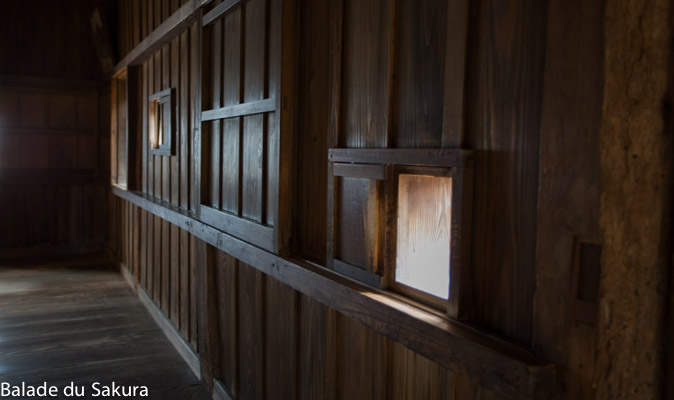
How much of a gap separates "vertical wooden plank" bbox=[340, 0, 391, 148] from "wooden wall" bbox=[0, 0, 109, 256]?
8086 mm

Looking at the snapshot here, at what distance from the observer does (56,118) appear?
9398 mm

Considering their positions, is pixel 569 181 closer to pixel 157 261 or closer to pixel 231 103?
pixel 231 103

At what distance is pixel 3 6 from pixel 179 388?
757 cm

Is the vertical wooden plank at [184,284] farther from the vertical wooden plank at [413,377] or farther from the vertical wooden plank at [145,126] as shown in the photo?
the vertical wooden plank at [413,377]

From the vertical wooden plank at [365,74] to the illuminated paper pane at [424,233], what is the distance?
258 mm

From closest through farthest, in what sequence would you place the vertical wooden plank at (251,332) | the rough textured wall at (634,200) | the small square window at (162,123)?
1. the rough textured wall at (634,200)
2. the vertical wooden plank at (251,332)
3. the small square window at (162,123)

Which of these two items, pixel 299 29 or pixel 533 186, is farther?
pixel 299 29

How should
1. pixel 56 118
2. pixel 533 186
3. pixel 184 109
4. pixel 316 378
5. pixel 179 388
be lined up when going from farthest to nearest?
pixel 56 118, pixel 184 109, pixel 179 388, pixel 316 378, pixel 533 186

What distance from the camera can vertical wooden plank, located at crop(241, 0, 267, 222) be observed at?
10.6 feet

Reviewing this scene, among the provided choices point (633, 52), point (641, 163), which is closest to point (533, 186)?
point (641, 163)

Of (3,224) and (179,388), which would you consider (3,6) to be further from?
(179,388)

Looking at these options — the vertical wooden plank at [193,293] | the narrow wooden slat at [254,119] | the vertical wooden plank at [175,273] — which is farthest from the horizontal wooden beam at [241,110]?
the vertical wooden plank at [175,273]

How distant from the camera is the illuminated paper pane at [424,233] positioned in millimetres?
1918

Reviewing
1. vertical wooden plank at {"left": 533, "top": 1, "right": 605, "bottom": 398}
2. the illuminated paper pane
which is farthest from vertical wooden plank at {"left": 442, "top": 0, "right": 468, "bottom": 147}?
vertical wooden plank at {"left": 533, "top": 1, "right": 605, "bottom": 398}
